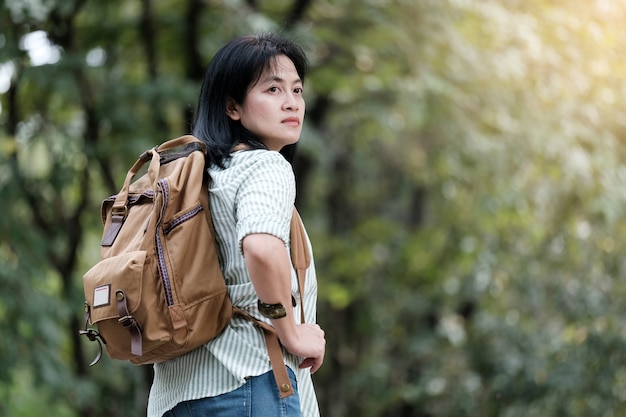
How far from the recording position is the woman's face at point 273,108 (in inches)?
87.4

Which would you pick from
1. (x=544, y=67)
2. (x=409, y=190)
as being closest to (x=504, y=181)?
(x=544, y=67)

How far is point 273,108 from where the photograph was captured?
222 centimetres

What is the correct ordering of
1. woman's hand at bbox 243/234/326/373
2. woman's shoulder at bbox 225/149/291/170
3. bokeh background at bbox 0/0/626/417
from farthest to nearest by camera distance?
1. bokeh background at bbox 0/0/626/417
2. woman's shoulder at bbox 225/149/291/170
3. woman's hand at bbox 243/234/326/373

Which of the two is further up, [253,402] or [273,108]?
[273,108]

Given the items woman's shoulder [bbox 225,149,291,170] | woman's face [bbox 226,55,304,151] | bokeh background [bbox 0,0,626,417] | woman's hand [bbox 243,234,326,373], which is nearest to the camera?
woman's hand [bbox 243,234,326,373]

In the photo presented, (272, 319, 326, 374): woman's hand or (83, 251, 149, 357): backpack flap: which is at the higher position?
(83, 251, 149, 357): backpack flap

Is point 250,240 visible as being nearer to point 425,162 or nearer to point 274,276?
point 274,276

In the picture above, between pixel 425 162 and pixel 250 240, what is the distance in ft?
22.6

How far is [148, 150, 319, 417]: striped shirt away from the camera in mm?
1999

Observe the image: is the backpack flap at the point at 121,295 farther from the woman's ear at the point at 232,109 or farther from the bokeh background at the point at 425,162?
the bokeh background at the point at 425,162

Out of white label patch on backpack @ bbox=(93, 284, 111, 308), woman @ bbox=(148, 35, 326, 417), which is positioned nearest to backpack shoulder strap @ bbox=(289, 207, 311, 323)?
woman @ bbox=(148, 35, 326, 417)

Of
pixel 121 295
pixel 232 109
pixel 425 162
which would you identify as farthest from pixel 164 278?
pixel 425 162

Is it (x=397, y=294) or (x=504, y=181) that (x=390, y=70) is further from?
(x=397, y=294)

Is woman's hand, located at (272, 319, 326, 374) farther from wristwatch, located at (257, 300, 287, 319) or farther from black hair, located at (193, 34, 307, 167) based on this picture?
black hair, located at (193, 34, 307, 167)
